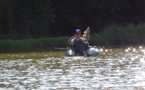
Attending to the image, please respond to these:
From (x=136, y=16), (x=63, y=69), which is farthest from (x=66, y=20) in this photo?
(x=63, y=69)

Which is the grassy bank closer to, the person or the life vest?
the person

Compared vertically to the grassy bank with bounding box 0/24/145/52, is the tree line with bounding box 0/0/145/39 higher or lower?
higher

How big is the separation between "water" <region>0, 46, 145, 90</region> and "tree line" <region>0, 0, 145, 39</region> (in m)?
28.5

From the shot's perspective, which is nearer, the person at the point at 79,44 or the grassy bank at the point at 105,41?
the person at the point at 79,44

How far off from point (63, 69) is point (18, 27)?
111 feet

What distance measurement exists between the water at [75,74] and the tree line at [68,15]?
93.5 feet

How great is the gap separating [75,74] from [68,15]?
40.3 m

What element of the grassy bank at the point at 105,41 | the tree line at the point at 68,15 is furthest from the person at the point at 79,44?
the tree line at the point at 68,15

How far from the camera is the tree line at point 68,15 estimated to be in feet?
191

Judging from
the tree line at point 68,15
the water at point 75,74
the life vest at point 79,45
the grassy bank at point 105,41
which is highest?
the tree line at point 68,15

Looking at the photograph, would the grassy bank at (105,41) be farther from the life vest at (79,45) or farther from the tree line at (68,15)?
the life vest at (79,45)

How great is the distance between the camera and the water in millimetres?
18594

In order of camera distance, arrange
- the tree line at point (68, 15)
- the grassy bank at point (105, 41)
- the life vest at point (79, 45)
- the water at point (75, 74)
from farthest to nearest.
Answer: the tree line at point (68, 15) < the grassy bank at point (105, 41) < the life vest at point (79, 45) < the water at point (75, 74)

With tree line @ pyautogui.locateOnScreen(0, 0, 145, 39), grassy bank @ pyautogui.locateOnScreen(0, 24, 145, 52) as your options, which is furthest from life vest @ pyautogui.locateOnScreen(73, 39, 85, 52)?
tree line @ pyautogui.locateOnScreen(0, 0, 145, 39)
